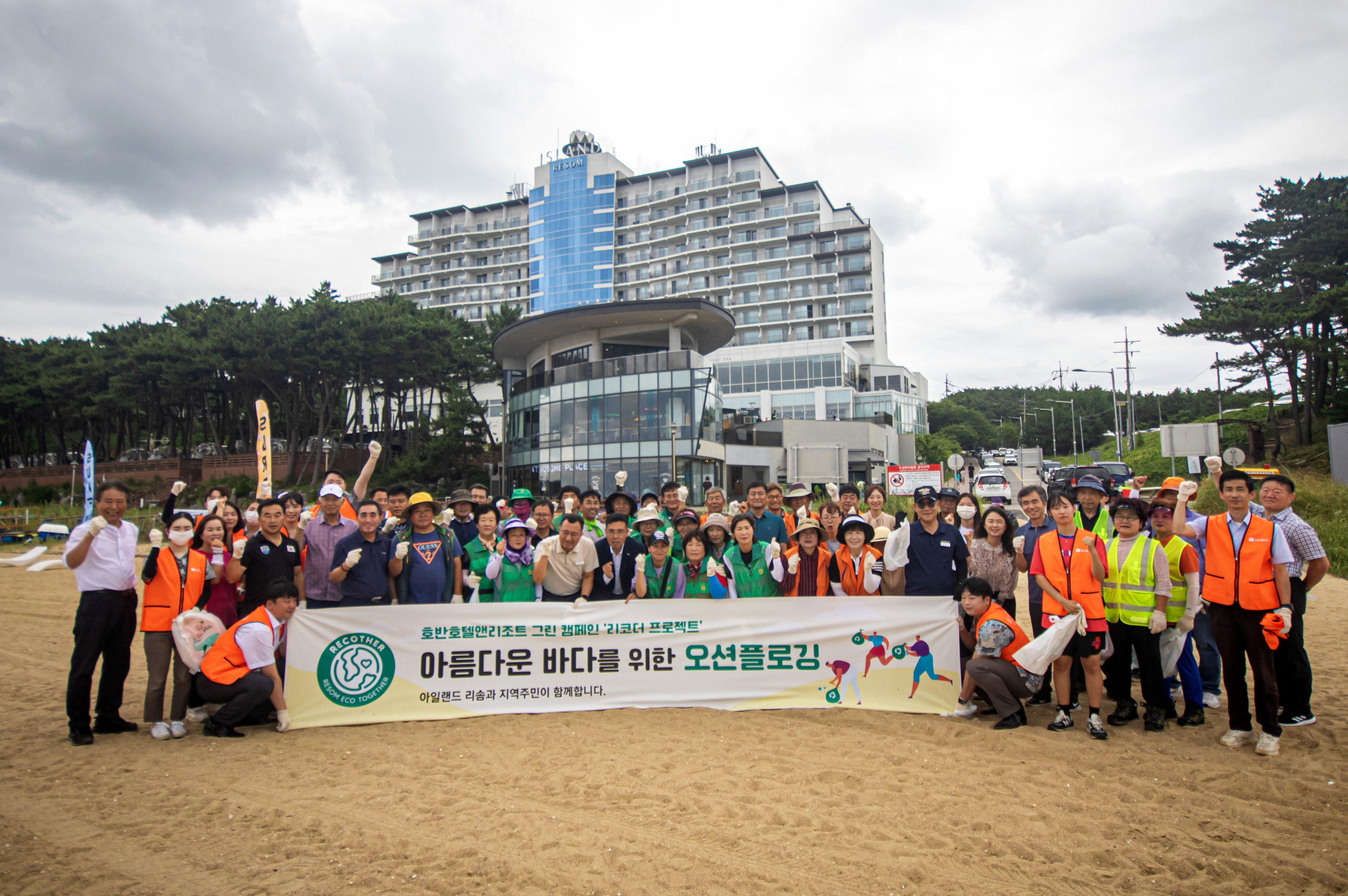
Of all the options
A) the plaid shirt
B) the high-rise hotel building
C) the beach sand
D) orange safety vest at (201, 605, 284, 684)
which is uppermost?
the high-rise hotel building

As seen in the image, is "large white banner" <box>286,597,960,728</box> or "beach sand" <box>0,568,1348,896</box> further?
"large white banner" <box>286,597,960,728</box>

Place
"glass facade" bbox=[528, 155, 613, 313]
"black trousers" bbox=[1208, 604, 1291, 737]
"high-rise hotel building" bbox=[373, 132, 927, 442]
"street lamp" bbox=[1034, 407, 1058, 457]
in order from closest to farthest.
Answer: "black trousers" bbox=[1208, 604, 1291, 737] < "high-rise hotel building" bbox=[373, 132, 927, 442] < "street lamp" bbox=[1034, 407, 1058, 457] < "glass facade" bbox=[528, 155, 613, 313]

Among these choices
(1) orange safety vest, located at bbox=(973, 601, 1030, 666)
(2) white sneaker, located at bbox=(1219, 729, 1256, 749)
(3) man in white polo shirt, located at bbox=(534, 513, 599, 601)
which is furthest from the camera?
(3) man in white polo shirt, located at bbox=(534, 513, 599, 601)

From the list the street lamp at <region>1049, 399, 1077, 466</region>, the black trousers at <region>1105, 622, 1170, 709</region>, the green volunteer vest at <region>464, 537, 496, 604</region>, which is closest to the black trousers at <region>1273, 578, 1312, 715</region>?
the black trousers at <region>1105, 622, 1170, 709</region>

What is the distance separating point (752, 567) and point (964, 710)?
2074 millimetres

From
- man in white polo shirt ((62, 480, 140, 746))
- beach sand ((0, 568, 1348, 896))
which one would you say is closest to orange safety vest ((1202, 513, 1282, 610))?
beach sand ((0, 568, 1348, 896))

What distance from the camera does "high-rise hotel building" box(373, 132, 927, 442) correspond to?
72.2 meters

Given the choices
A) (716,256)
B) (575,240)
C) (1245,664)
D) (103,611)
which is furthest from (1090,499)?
(575,240)

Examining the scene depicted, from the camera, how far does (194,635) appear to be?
5.27 meters

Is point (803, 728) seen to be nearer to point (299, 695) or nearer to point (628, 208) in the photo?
point (299, 695)

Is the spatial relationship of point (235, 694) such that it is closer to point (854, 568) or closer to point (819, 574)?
point (819, 574)

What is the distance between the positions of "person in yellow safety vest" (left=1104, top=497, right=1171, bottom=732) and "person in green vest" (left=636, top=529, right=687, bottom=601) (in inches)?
133

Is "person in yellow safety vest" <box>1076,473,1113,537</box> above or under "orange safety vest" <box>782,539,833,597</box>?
above

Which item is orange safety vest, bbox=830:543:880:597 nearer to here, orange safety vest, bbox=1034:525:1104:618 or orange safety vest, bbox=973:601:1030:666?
orange safety vest, bbox=973:601:1030:666
